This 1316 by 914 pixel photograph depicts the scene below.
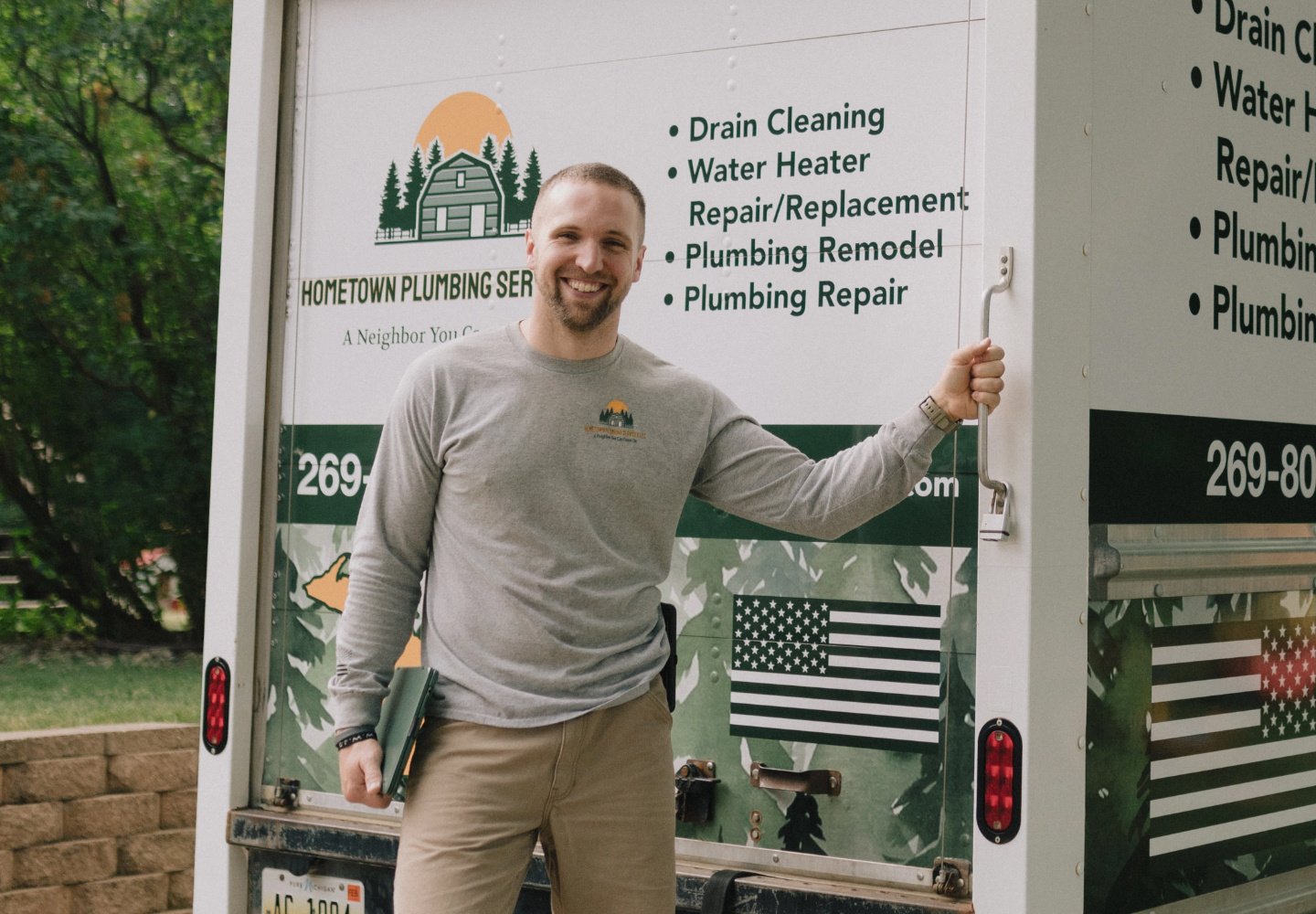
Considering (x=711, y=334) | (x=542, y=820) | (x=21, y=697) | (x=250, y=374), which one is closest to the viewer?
(x=542, y=820)

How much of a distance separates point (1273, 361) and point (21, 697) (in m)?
6.33

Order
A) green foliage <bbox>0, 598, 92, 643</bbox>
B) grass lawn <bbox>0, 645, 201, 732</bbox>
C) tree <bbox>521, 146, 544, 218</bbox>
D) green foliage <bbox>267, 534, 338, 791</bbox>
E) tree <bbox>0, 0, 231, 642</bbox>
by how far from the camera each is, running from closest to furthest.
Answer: tree <bbox>521, 146, 544, 218</bbox> → green foliage <bbox>267, 534, 338, 791</bbox> → grass lawn <bbox>0, 645, 201, 732</bbox> → tree <bbox>0, 0, 231, 642</bbox> → green foliage <bbox>0, 598, 92, 643</bbox>

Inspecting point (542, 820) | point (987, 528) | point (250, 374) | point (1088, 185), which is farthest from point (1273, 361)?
point (250, 374)

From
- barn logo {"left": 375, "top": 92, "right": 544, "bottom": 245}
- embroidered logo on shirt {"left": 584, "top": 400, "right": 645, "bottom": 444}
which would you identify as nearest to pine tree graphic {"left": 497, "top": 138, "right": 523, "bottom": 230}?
barn logo {"left": 375, "top": 92, "right": 544, "bottom": 245}

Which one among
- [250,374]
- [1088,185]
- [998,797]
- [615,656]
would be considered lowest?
[998,797]

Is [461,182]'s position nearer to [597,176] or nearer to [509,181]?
[509,181]

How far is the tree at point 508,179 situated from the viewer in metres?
3.37

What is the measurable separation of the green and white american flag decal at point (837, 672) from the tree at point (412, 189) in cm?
122

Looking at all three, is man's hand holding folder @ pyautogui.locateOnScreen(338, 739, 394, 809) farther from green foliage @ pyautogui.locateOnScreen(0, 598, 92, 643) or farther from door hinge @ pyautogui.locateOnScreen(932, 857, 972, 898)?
green foliage @ pyautogui.locateOnScreen(0, 598, 92, 643)

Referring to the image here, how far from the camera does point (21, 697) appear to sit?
7.42 metres

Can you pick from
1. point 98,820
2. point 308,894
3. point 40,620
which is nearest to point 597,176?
point 308,894

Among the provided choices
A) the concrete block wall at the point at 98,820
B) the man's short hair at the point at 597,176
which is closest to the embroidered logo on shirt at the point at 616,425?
the man's short hair at the point at 597,176

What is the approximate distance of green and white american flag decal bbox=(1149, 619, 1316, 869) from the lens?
113 inches

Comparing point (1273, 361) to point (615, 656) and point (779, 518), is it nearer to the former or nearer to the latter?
point (779, 518)
